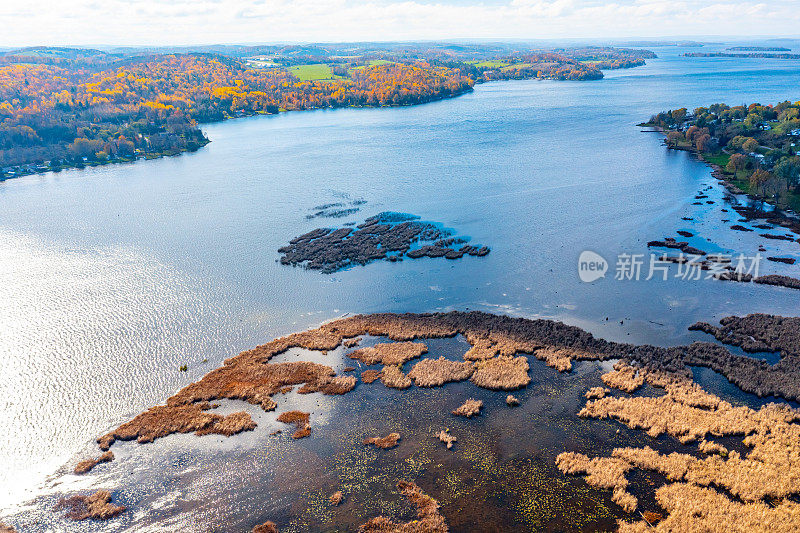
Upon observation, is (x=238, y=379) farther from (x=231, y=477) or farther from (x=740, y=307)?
A: (x=740, y=307)

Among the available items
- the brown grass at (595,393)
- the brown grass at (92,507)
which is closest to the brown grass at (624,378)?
the brown grass at (595,393)

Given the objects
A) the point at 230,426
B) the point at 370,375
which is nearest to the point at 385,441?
the point at 370,375

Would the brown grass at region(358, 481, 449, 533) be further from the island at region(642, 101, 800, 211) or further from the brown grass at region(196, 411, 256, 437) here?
the island at region(642, 101, 800, 211)

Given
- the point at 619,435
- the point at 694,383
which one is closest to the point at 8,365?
the point at 619,435

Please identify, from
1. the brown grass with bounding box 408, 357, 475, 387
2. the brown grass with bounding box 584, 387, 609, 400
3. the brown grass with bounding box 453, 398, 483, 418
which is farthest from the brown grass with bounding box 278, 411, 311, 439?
the brown grass with bounding box 584, 387, 609, 400
